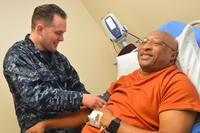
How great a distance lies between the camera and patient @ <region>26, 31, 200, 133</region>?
141 cm

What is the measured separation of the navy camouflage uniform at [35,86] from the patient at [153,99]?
103 millimetres

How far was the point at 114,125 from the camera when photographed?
4.93ft

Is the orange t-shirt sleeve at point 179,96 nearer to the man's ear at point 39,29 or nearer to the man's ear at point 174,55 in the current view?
the man's ear at point 174,55

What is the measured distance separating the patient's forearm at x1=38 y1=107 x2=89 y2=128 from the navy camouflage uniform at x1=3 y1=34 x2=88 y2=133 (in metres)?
0.05

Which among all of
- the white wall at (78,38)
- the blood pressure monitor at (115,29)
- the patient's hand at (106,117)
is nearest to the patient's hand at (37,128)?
the patient's hand at (106,117)

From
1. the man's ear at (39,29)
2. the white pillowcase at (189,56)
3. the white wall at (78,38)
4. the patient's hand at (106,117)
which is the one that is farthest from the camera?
the white wall at (78,38)

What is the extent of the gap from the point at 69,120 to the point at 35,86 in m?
0.32

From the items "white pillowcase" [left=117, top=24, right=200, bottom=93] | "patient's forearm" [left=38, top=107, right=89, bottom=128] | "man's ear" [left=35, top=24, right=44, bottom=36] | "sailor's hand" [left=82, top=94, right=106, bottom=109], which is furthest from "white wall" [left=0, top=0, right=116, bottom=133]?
"white pillowcase" [left=117, top=24, right=200, bottom=93]

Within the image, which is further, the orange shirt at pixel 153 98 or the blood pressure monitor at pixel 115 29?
the blood pressure monitor at pixel 115 29

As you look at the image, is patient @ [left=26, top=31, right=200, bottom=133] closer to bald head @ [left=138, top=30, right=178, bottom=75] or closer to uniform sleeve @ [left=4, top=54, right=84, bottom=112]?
bald head @ [left=138, top=30, right=178, bottom=75]

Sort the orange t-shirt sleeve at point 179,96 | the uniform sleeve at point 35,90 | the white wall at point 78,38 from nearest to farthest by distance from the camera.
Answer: the orange t-shirt sleeve at point 179,96
the uniform sleeve at point 35,90
the white wall at point 78,38

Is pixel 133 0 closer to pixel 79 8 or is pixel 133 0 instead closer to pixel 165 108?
pixel 79 8

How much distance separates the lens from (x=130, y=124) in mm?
1558

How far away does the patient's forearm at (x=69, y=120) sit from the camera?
6.15 ft
